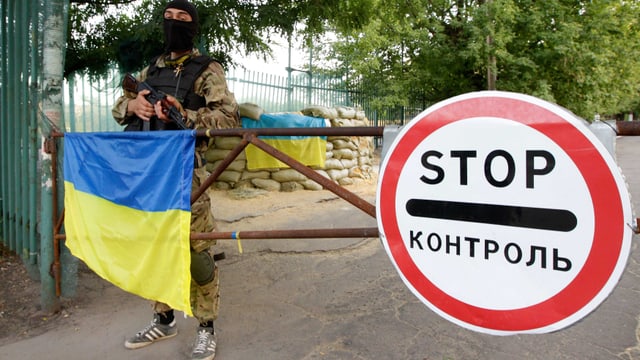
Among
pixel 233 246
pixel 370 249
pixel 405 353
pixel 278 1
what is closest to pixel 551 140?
pixel 405 353

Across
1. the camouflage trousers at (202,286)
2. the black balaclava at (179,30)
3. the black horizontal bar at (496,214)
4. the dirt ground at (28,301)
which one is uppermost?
the black balaclava at (179,30)

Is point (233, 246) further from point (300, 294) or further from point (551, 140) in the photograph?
point (551, 140)

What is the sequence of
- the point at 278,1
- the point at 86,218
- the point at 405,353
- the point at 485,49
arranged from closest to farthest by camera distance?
the point at 405,353, the point at 86,218, the point at 278,1, the point at 485,49

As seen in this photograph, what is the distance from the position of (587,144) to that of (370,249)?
3419 millimetres

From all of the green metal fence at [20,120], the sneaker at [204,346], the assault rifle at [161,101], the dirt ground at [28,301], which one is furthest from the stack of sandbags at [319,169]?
the sneaker at [204,346]

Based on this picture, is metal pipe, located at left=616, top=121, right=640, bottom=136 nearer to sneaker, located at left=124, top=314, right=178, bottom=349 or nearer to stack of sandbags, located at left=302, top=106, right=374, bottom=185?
sneaker, located at left=124, top=314, right=178, bottom=349

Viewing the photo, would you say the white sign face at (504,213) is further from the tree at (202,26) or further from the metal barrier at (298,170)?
the tree at (202,26)

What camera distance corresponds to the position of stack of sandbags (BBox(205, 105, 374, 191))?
7.45 metres

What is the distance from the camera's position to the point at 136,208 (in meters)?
2.38

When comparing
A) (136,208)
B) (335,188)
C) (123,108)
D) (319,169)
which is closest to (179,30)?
(123,108)

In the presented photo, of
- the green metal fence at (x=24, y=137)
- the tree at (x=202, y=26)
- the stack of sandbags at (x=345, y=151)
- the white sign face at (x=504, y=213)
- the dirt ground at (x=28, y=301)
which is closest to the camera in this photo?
the white sign face at (x=504, y=213)

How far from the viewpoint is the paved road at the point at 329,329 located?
7.97 ft

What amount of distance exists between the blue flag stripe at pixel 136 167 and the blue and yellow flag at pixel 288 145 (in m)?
4.58

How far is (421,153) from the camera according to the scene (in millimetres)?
1400
